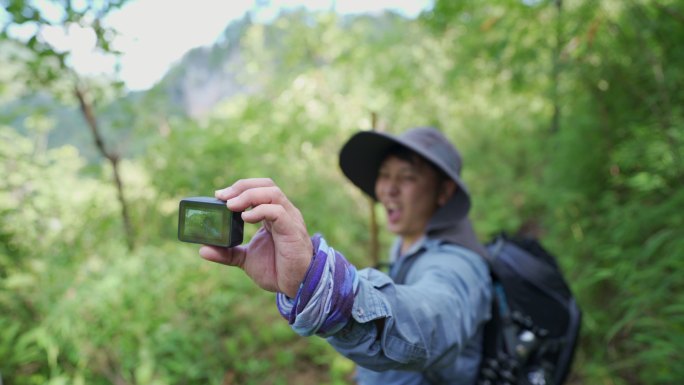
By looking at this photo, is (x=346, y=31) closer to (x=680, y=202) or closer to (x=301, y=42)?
(x=301, y=42)

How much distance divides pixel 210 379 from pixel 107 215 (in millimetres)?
1820

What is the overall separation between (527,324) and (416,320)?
3.62 ft

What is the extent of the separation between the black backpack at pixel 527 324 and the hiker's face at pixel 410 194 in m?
0.40

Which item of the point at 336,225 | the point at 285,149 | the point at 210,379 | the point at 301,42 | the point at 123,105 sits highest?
the point at 301,42

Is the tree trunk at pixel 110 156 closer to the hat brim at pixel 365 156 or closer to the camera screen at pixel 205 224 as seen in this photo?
the hat brim at pixel 365 156

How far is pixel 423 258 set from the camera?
165 cm

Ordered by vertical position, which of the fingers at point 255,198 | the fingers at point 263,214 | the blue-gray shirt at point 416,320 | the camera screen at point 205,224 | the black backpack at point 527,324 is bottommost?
the black backpack at point 527,324

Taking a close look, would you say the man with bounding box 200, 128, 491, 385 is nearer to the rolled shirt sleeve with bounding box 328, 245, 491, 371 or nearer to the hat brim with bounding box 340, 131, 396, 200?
the rolled shirt sleeve with bounding box 328, 245, 491, 371

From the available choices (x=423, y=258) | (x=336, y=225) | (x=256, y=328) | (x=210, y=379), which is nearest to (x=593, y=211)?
(x=336, y=225)

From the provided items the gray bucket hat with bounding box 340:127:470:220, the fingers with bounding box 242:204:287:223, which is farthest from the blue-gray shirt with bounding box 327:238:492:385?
the gray bucket hat with bounding box 340:127:470:220

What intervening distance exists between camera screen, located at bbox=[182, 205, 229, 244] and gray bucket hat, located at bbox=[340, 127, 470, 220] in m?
1.14

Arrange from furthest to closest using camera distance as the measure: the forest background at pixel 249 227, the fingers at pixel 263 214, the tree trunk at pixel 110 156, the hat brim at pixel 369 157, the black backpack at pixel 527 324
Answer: the tree trunk at pixel 110 156
the forest background at pixel 249 227
the hat brim at pixel 369 157
the black backpack at pixel 527 324
the fingers at pixel 263 214

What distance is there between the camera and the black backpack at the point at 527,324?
1.80 m

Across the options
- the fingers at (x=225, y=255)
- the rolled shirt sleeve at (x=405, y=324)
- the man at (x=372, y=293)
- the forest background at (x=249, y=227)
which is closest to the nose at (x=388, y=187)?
the man at (x=372, y=293)
